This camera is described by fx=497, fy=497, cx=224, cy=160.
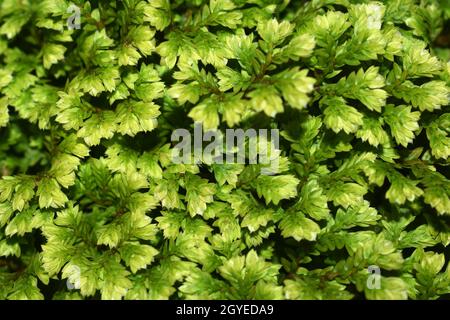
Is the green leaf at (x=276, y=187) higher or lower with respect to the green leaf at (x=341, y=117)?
lower

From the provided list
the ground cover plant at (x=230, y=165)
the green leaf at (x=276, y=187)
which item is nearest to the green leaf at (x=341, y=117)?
the ground cover plant at (x=230, y=165)

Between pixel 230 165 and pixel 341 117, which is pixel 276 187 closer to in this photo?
pixel 230 165

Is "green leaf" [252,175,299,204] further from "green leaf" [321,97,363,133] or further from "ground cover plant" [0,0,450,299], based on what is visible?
"green leaf" [321,97,363,133]

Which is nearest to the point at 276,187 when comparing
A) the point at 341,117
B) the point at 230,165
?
the point at 230,165

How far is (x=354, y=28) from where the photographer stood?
5.94 feet

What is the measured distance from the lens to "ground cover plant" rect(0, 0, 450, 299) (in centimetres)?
170

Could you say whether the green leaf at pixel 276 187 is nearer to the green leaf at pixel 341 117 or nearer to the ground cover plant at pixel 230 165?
the ground cover plant at pixel 230 165

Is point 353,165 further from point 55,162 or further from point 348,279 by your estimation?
point 55,162

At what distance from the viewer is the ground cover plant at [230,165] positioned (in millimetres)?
1702

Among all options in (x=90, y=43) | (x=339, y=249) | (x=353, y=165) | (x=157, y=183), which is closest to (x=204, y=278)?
(x=157, y=183)

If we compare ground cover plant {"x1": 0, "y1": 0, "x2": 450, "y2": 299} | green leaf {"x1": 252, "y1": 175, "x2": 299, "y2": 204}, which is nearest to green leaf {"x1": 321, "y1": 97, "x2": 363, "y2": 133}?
ground cover plant {"x1": 0, "y1": 0, "x2": 450, "y2": 299}

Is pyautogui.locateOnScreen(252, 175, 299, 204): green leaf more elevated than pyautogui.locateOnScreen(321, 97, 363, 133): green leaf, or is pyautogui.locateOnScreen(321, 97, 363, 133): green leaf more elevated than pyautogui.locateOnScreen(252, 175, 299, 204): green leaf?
pyautogui.locateOnScreen(321, 97, 363, 133): green leaf
